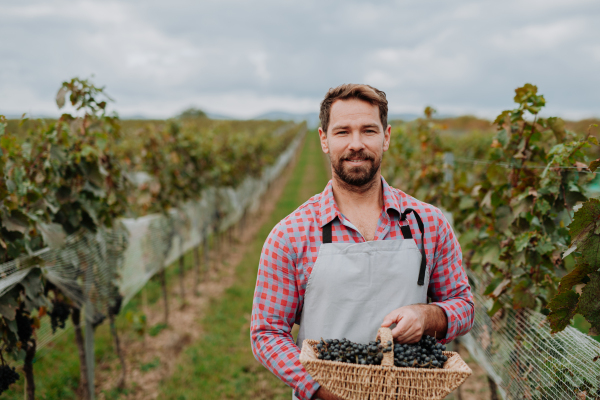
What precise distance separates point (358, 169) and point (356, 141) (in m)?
0.11

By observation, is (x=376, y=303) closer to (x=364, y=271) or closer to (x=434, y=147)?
(x=364, y=271)

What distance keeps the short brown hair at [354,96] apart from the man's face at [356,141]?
0.07 feet

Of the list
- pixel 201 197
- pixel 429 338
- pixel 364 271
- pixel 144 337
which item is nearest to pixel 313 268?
pixel 364 271

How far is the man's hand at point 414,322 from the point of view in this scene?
4.82ft

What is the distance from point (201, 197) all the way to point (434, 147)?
392cm

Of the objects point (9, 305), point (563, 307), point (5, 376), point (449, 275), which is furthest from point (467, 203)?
point (5, 376)

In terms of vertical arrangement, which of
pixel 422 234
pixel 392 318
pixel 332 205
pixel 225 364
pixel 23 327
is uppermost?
pixel 332 205

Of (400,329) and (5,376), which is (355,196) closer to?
(400,329)

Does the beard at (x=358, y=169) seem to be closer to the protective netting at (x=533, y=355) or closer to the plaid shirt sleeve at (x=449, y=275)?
the plaid shirt sleeve at (x=449, y=275)

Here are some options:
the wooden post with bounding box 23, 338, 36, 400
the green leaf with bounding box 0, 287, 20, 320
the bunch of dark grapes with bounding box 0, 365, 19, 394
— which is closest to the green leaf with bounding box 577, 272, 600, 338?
the green leaf with bounding box 0, 287, 20, 320

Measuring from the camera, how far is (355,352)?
4.52 ft

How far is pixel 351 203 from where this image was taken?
1.75 metres

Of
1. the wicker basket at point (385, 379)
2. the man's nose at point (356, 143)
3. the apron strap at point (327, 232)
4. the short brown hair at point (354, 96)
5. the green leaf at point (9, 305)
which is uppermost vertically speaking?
the short brown hair at point (354, 96)

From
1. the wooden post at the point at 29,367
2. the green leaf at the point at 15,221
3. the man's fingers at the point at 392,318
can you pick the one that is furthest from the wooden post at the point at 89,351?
the man's fingers at the point at 392,318
